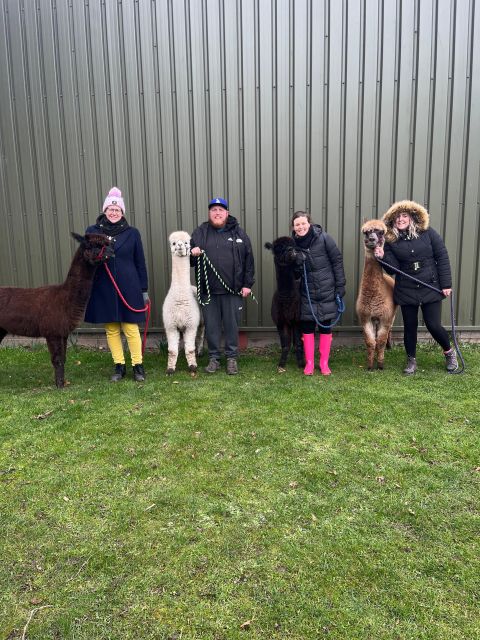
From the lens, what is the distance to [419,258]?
4.75m

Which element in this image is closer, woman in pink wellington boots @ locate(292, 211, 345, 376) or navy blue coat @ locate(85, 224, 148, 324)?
navy blue coat @ locate(85, 224, 148, 324)

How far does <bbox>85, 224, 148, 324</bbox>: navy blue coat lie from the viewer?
4672 mm

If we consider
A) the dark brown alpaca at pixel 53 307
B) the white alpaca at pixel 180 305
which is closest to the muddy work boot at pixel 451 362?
the white alpaca at pixel 180 305

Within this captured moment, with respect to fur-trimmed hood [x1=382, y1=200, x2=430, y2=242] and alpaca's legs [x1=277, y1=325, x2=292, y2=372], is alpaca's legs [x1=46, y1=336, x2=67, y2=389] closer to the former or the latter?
alpaca's legs [x1=277, y1=325, x2=292, y2=372]

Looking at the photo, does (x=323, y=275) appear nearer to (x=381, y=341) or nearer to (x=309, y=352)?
(x=309, y=352)

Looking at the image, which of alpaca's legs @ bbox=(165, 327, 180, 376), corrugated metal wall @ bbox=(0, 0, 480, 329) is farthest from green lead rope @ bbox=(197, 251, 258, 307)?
corrugated metal wall @ bbox=(0, 0, 480, 329)

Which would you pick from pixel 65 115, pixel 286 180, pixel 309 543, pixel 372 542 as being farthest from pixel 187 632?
pixel 65 115

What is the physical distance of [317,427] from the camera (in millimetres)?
3611

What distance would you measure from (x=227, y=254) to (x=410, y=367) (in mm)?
2463

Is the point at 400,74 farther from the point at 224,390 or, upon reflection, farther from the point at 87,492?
the point at 87,492

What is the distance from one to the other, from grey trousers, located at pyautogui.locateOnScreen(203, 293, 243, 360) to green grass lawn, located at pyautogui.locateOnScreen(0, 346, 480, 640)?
891 millimetres

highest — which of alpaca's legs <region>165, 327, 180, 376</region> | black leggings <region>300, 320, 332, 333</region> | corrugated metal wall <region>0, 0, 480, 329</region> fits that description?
corrugated metal wall <region>0, 0, 480, 329</region>

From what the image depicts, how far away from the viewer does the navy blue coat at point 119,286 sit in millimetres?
4672

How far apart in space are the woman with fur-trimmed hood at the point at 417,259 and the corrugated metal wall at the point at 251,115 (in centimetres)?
111
